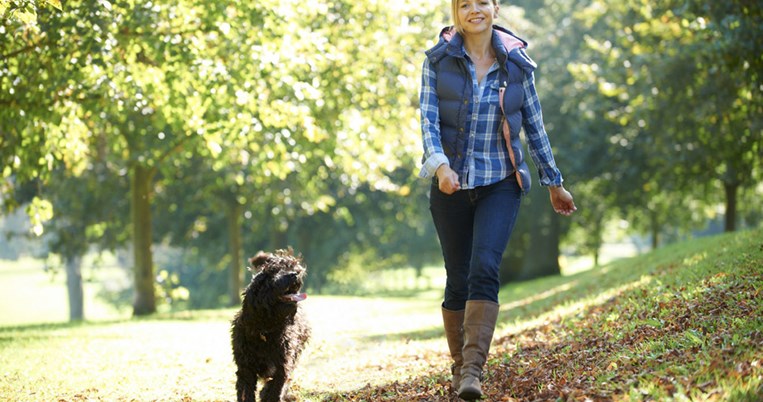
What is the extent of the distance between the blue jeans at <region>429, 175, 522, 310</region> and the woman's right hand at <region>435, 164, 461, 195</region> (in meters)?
0.31

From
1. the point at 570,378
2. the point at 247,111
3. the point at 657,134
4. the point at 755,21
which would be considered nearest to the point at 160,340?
the point at 247,111

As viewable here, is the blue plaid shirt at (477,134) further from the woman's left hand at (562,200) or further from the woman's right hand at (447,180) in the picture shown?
the woman's left hand at (562,200)

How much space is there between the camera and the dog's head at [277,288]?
5836 millimetres

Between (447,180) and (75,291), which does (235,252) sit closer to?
(75,291)

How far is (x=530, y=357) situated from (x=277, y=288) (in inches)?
103

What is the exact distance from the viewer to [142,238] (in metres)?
18.4

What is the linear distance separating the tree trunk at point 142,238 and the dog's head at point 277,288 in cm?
1305

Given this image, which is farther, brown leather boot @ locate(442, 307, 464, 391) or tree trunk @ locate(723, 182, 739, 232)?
tree trunk @ locate(723, 182, 739, 232)

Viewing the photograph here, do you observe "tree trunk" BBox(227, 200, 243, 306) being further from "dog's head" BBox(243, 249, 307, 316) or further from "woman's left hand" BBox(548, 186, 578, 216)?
"woman's left hand" BBox(548, 186, 578, 216)

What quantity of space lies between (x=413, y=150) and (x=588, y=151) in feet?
45.6

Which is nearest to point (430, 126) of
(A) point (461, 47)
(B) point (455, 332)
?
(A) point (461, 47)

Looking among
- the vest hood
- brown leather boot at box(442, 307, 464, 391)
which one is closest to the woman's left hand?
the vest hood

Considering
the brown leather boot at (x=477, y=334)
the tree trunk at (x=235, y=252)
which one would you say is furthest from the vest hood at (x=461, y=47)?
the tree trunk at (x=235, y=252)

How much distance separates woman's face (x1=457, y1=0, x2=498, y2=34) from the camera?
5.53 m
